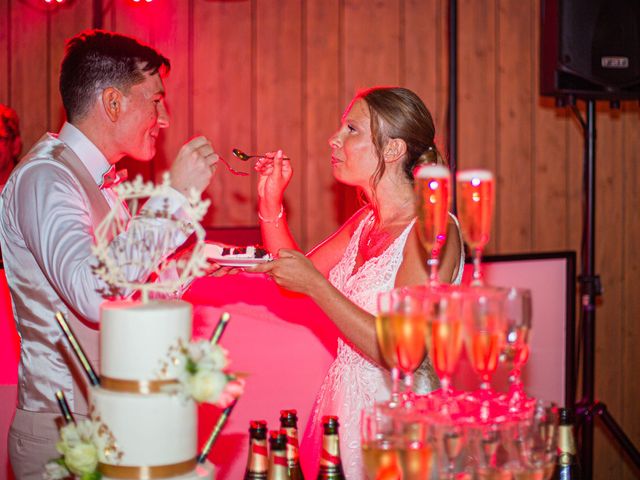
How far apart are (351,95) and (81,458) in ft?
9.68

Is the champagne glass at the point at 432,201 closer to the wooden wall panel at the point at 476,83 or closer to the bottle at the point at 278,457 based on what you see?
the bottle at the point at 278,457

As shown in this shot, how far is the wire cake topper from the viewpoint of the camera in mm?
1451

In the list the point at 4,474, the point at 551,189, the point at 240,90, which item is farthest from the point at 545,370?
the point at 4,474

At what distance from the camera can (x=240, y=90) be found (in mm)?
3998

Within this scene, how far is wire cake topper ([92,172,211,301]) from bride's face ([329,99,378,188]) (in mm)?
725

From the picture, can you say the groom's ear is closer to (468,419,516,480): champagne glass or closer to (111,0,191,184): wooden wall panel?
(468,419,516,480): champagne glass

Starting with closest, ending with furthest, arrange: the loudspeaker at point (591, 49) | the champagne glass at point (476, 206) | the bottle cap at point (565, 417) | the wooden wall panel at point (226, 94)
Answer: the champagne glass at point (476, 206)
the bottle cap at point (565, 417)
the loudspeaker at point (591, 49)
the wooden wall panel at point (226, 94)

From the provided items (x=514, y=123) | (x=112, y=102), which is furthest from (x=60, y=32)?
(x=514, y=123)

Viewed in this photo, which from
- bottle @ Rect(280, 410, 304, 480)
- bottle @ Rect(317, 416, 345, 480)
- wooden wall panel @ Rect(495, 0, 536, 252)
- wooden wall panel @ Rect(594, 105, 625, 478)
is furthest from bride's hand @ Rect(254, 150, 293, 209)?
wooden wall panel @ Rect(594, 105, 625, 478)

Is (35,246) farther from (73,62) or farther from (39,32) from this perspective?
(39,32)

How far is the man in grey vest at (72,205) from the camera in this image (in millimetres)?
1897

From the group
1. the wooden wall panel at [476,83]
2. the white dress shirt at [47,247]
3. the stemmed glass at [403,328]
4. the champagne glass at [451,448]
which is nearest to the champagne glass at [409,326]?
the stemmed glass at [403,328]

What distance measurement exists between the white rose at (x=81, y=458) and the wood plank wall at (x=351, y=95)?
101 inches

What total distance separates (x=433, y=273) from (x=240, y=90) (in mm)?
2526
